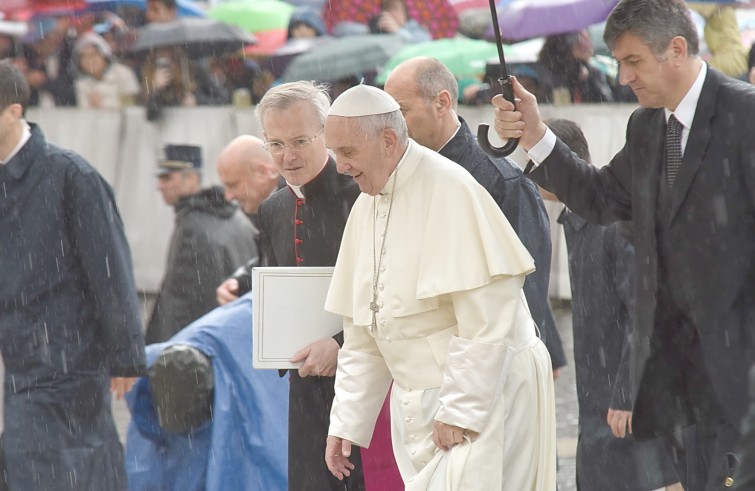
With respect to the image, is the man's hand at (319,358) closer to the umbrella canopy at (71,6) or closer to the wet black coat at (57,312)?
the wet black coat at (57,312)

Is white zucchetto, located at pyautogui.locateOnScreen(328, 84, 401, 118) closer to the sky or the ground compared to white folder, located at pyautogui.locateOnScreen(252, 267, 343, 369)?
closer to the sky

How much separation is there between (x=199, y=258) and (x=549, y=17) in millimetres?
6999

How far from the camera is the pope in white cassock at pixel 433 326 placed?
175 inches

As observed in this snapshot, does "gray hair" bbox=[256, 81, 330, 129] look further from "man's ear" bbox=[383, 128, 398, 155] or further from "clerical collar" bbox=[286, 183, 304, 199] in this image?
"man's ear" bbox=[383, 128, 398, 155]

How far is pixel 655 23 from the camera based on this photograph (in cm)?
446

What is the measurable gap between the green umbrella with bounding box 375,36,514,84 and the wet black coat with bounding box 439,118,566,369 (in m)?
8.54

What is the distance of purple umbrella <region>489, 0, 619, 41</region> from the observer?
1423 centimetres

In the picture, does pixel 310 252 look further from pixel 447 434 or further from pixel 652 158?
pixel 652 158

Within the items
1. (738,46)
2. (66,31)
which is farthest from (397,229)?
(66,31)

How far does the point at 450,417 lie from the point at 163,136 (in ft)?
36.8

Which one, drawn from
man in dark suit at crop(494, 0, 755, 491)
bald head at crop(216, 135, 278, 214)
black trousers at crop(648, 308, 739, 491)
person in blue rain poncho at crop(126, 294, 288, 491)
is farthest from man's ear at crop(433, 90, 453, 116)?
A: bald head at crop(216, 135, 278, 214)

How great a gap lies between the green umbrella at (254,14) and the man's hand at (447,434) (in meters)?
14.3

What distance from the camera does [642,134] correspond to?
4.72 meters

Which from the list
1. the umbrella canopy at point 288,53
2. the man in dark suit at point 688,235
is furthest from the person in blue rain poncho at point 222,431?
the umbrella canopy at point 288,53
